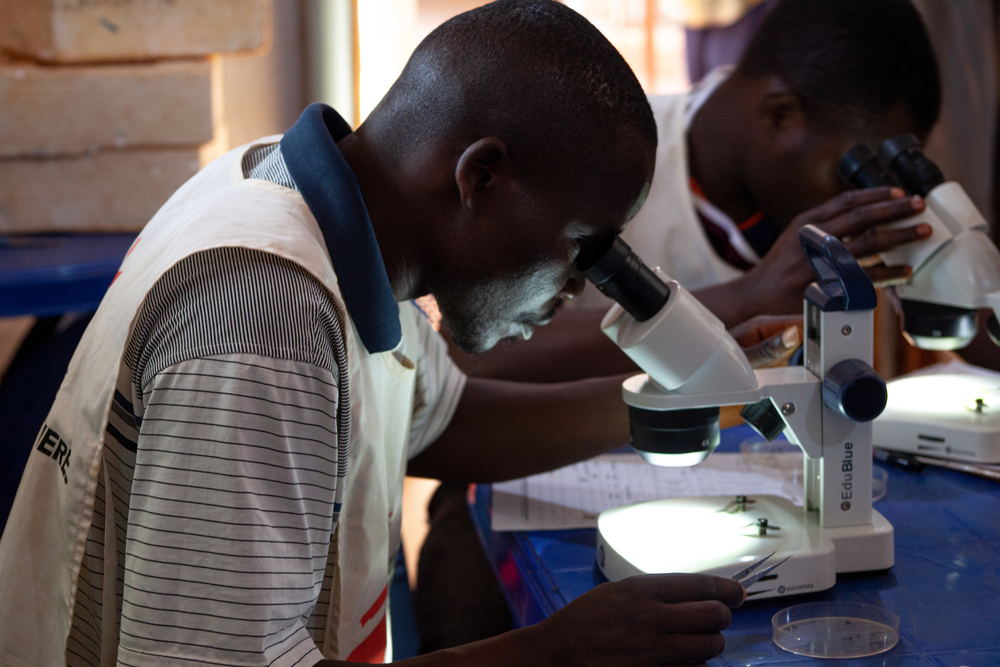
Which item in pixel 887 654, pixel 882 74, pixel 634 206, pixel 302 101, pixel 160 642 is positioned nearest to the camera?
pixel 160 642

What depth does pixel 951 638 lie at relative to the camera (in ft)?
2.52

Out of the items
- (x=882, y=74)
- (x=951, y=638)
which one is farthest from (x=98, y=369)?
(x=882, y=74)

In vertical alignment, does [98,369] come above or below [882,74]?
below

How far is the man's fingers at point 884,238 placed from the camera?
1.17 metres

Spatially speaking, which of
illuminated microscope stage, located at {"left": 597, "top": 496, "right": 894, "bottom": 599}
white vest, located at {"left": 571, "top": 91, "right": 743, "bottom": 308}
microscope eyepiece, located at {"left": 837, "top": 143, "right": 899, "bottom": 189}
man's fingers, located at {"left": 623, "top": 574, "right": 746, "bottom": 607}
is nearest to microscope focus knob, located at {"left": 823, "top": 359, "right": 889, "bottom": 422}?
illuminated microscope stage, located at {"left": 597, "top": 496, "right": 894, "bottom": 599}

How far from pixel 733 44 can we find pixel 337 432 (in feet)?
7.94

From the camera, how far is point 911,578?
89cm

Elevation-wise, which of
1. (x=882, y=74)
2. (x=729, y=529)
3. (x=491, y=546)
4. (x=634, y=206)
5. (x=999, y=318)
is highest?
(x=882, y=74)

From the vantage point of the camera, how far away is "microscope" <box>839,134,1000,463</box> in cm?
115

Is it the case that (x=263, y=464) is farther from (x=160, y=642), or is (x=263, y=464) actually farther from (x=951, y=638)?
(x=951, y=638)

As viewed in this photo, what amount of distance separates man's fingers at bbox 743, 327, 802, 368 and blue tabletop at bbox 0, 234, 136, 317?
46.9 inches

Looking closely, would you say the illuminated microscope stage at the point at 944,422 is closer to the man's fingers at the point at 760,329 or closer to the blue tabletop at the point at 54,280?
the man's fingers at the point at 760,329

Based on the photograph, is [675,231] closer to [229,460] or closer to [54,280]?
[54,280]

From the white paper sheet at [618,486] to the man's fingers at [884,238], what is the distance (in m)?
0.32
